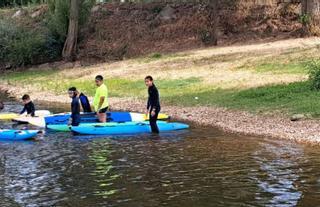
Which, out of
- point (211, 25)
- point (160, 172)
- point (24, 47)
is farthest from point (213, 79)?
point (24, 47)

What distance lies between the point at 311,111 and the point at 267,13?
947 inches

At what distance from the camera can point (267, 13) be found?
4162cm

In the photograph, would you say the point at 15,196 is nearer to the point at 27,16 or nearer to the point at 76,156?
the point at 76,156

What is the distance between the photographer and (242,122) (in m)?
18.9

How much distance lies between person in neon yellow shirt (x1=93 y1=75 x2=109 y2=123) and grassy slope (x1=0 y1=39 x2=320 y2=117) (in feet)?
15.3

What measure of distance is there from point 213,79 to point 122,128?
409 inches

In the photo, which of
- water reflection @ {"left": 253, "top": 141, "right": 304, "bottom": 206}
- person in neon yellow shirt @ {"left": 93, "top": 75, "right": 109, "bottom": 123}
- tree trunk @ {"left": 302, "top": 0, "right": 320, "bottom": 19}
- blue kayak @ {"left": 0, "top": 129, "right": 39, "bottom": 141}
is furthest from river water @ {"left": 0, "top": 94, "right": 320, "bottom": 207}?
tree trunk @ {"left": 302, "top": 0, "right": 320, "bottom": 19}

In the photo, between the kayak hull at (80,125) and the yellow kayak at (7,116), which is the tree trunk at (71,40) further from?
the kayak hull at (80,125)

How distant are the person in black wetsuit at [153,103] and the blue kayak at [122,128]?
0.43 m

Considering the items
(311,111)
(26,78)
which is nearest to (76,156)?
(311,111)

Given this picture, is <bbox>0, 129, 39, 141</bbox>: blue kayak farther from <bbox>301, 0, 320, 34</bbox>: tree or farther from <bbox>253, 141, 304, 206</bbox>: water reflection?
<bbox>301, 0, 320, 34</bbox>: tree

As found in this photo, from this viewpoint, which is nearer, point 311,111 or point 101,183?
point 101,183

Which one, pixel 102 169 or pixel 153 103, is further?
pixel 153 103

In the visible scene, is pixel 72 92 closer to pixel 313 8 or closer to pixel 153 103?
pixel 153 103
